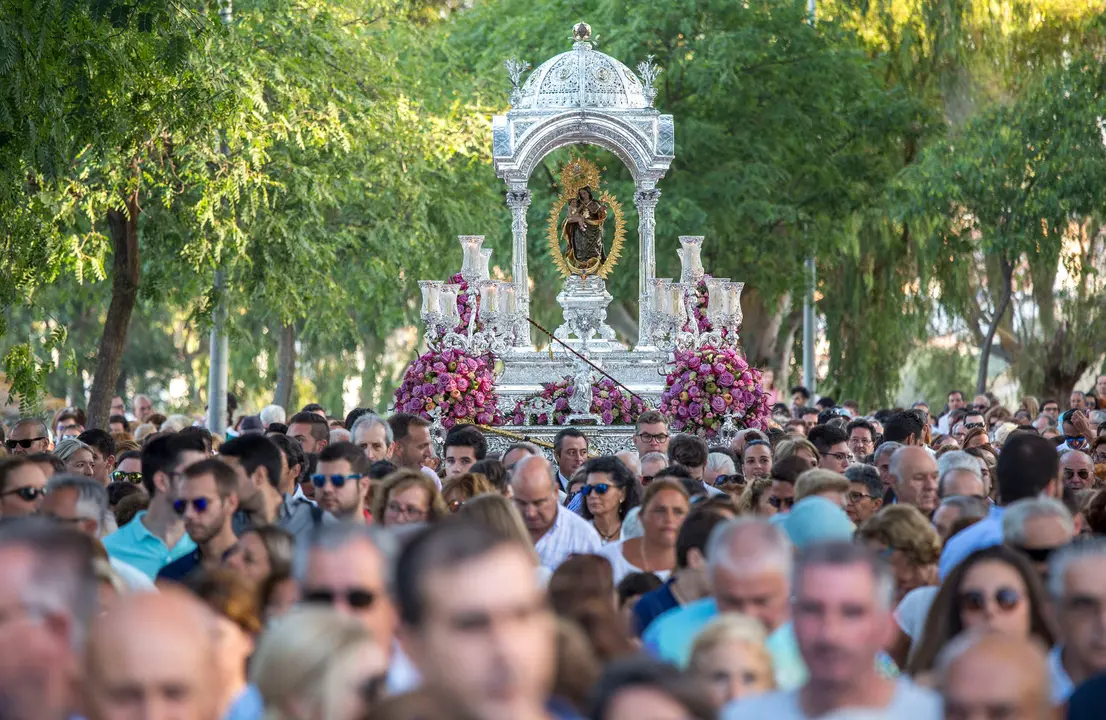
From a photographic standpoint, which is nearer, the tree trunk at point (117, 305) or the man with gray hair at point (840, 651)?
the man with gray hair at point (840, 651)

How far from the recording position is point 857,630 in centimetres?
575

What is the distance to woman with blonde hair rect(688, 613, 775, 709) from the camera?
19.6 feet

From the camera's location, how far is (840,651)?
5.68m

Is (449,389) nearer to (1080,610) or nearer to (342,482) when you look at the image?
(342,482)

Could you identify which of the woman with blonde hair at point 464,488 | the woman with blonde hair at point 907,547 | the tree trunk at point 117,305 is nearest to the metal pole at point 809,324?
the tree trunk at point 117,305

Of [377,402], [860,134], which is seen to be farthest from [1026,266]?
[377,402]

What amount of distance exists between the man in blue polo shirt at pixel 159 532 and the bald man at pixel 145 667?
4.22m

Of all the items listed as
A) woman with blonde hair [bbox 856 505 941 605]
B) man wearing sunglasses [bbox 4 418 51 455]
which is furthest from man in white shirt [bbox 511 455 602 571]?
man wearing sunglasses [bbox 4 418 51 455]

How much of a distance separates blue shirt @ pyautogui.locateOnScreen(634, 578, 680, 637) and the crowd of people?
0.01 m

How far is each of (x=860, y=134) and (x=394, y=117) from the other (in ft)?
44.5

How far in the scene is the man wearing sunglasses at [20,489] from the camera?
986 centimetres

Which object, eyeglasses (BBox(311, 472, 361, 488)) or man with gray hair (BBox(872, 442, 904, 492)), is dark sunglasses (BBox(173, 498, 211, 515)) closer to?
eyeglasses (BBox(311, 472, 361, 488))

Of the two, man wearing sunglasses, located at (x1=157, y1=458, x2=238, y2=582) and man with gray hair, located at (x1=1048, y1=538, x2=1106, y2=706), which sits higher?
man wearing sunglasses, located at (x1=157, y1=458, x2=238, y2=582)

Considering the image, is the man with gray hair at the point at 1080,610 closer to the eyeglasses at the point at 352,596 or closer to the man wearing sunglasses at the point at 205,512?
the eyeglasses at the point at 352,596
